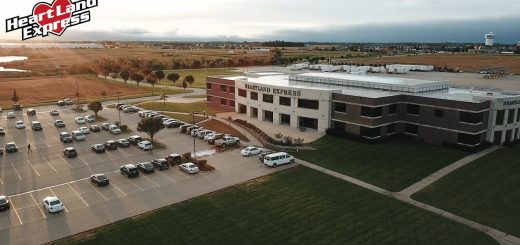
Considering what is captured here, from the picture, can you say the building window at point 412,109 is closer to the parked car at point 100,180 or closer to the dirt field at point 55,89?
the parked car at point 100,180

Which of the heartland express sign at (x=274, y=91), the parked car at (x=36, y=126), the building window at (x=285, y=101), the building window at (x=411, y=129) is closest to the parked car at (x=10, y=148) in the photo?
the parked car at (x=36, y=126)

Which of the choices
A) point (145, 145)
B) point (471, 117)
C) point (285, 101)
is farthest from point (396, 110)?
point (145, 145)

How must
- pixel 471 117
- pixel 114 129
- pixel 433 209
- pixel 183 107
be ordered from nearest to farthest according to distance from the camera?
pixel 433 209 → pixel 471 117 → pixel 114 129 → pixel 183 107

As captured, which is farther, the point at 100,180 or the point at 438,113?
the point at 438,113

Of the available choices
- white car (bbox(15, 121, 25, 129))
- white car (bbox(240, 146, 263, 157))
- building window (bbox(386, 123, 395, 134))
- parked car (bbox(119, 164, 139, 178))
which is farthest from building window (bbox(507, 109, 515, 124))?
white car (bbox(15, 121, 25, 129))

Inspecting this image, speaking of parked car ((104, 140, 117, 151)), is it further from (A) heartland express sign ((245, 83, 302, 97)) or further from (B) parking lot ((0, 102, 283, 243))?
(A) heartland express sign ((245, 83, 302, 97))

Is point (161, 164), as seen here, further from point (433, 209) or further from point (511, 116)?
point (511, 116)
